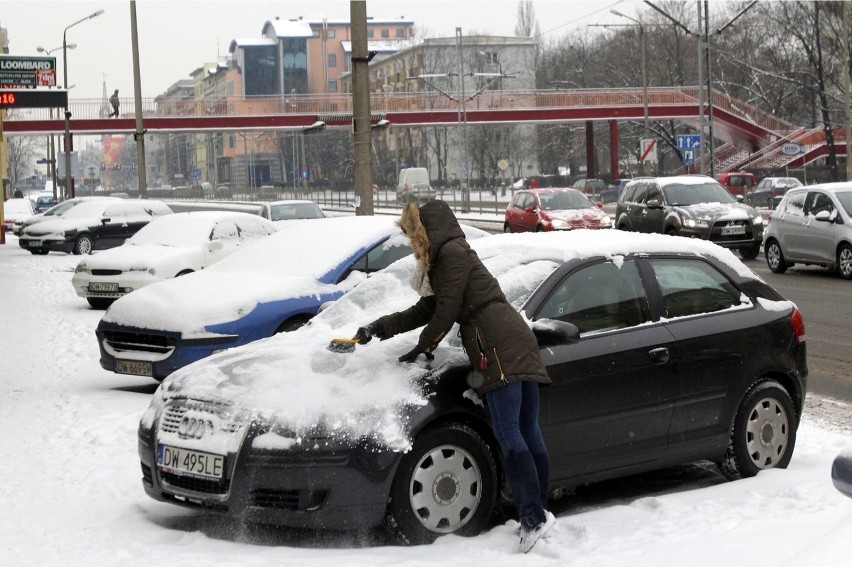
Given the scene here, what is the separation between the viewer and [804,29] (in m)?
66.9

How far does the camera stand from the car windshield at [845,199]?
21.0 m

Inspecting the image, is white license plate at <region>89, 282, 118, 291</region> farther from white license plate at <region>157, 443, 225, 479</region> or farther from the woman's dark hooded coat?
the woman's dark hooded coat

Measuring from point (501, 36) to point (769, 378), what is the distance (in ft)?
361

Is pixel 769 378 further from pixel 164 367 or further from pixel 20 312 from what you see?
pixel 20 312

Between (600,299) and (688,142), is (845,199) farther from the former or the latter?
(688,142)

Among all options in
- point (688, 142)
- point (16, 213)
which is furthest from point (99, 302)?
point (16, 213)

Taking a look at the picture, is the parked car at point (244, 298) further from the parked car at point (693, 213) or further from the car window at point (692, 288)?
the parked car at point (693, 213)

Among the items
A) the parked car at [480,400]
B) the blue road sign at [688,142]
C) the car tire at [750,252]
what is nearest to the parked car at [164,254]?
the parked car at [480,400]

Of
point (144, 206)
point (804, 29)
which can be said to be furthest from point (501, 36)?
point (144, 206)

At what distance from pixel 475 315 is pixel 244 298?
4.79 meters

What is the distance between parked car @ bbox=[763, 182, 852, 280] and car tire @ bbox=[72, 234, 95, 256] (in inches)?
735

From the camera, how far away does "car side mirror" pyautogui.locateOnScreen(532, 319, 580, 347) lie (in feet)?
19.4

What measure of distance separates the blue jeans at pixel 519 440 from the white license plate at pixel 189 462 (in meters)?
1.29

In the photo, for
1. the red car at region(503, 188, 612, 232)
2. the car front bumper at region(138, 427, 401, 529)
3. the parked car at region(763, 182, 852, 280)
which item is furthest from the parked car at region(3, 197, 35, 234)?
the car front bumper at region(138, 427, 401, 529)
